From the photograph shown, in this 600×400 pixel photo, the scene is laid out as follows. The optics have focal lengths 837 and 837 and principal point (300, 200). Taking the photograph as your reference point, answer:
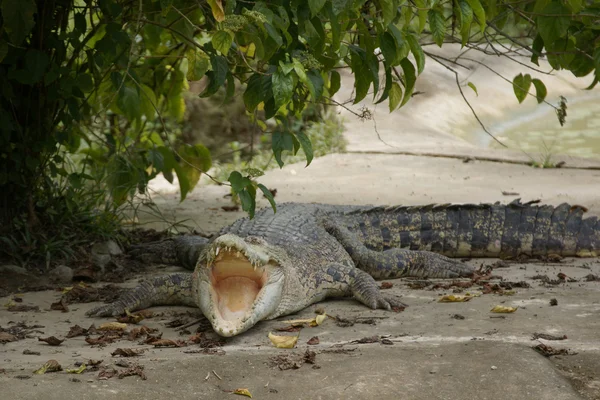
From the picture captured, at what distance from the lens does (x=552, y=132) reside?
658 inches

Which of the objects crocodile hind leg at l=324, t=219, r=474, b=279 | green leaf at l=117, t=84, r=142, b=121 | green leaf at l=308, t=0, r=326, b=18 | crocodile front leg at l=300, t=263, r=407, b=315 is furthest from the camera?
crocodile hind leg at l=324, t=219, r=474, b=279

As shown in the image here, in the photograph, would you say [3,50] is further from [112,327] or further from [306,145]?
[306,145]

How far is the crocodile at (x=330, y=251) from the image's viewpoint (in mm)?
4582

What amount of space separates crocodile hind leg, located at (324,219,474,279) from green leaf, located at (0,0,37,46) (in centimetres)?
268

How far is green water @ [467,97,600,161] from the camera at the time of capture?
1478cm

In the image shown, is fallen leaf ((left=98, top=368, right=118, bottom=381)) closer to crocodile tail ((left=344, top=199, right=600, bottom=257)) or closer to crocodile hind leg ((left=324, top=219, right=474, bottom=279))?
crocodile hind leg ((left=324, top=219, right=474, bottom=279))

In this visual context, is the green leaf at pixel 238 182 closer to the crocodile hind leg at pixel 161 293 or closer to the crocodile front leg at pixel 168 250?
the crocodile hind leg at pixel 161 293

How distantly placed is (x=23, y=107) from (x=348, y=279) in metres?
2.59

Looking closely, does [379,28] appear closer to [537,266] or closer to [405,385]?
[405,385]

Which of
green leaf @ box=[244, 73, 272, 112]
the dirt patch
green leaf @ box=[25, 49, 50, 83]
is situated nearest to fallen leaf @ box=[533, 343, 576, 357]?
the dirt patch

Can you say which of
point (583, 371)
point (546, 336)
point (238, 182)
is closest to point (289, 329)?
point (238, 182)

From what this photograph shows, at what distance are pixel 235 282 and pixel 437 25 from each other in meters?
1.83

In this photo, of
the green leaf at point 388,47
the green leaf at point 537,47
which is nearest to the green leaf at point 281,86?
the green leaf at point 388,47

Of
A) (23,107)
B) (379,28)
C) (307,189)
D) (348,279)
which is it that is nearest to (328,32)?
(379,28)
